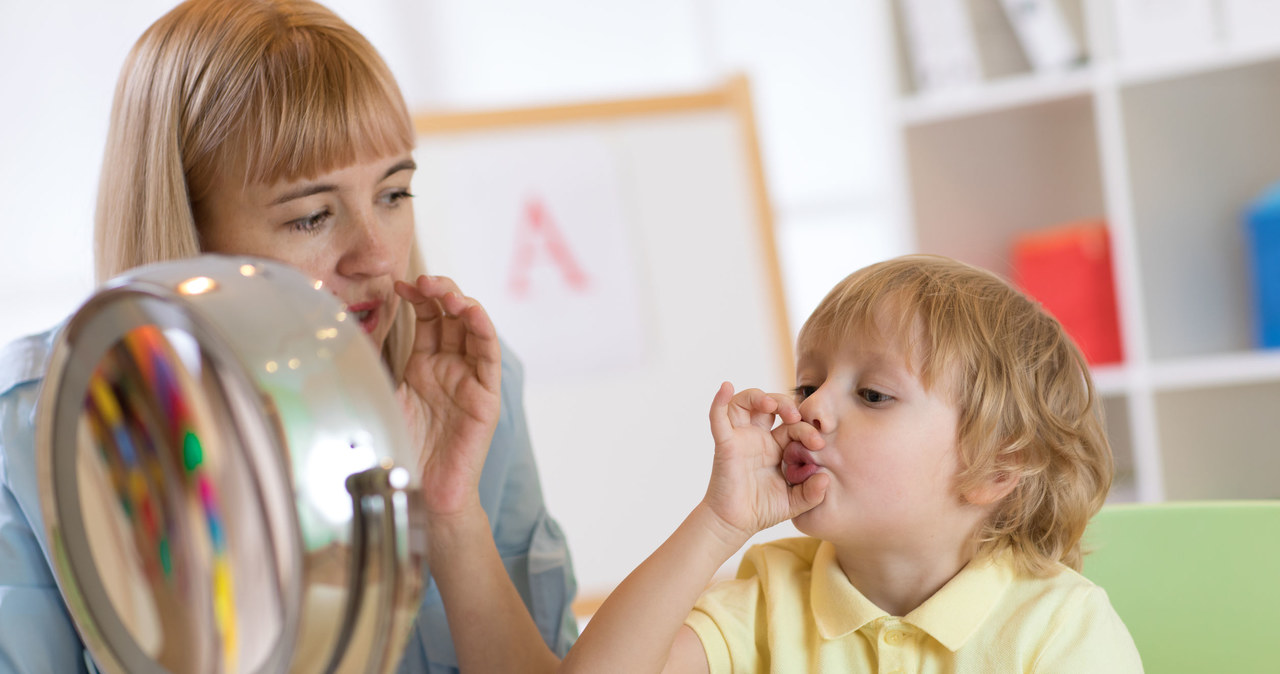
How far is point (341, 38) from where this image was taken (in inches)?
37.9

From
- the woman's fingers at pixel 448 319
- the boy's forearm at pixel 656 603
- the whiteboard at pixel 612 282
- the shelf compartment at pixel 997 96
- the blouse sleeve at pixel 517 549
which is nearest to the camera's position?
the boy's forearm at pixel 656 603

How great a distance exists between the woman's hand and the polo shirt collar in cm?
30

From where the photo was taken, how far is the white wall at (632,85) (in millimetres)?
2672

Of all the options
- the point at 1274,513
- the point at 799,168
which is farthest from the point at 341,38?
the point at 799,168

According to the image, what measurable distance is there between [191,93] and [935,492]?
2.29ft

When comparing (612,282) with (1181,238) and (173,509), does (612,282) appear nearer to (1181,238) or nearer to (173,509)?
(1181,238)

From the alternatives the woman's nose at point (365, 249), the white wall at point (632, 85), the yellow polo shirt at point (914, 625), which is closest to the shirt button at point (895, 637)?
the yellow polo shirt at point (914, 625)

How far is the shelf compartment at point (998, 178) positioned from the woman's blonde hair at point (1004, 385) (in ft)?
3.81

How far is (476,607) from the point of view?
892 mm

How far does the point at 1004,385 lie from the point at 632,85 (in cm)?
211

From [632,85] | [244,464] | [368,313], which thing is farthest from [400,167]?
[632,85]

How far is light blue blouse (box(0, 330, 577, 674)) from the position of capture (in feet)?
2.64

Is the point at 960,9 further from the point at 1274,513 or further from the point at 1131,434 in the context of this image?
the point at 1274,513

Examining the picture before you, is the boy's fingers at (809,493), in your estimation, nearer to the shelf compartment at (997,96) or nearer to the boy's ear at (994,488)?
the boy's ear at (994,488)
